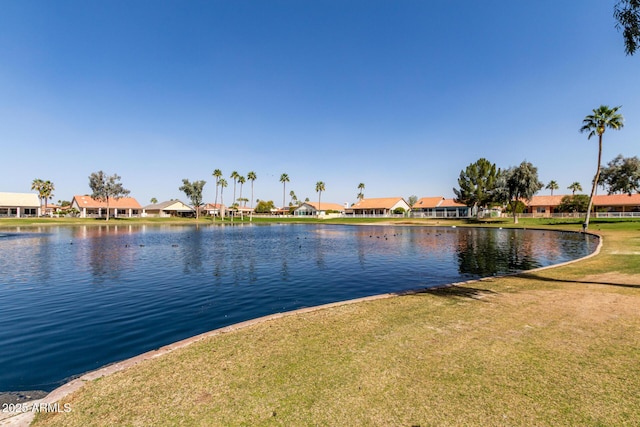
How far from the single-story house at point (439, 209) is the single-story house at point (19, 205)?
365 feet

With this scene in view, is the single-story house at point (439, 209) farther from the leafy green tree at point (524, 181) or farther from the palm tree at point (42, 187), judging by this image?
the palm tree at point (42, 187)

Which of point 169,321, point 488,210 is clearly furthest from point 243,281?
point 488,210

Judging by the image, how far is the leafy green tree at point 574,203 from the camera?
3019 inches

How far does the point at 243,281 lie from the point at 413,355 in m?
12.1

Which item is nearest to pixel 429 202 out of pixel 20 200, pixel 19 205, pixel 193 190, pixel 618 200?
pixel 618 200

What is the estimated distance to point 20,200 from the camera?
88.1m

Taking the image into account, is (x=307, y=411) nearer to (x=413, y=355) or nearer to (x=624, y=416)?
(x=413, y=355)

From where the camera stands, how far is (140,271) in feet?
63.6

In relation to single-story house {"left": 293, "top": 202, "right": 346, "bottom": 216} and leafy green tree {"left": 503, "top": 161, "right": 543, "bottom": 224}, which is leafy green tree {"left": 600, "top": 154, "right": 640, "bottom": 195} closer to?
leafy green tree {"left": 503, "top": 161, "right": 543, "bottom": 224}

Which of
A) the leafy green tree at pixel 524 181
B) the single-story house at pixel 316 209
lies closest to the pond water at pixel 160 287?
the leafy green tree at pixel 524 181

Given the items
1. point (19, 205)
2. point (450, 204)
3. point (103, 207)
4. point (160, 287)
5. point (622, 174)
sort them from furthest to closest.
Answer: point (103, 207), point (450, 204), point (19, 205), point (622, 174), point (160, 287)

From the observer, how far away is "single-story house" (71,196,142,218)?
3981 inches

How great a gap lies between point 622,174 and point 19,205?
138 metres

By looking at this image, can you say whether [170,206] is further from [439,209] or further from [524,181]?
[524,181]
